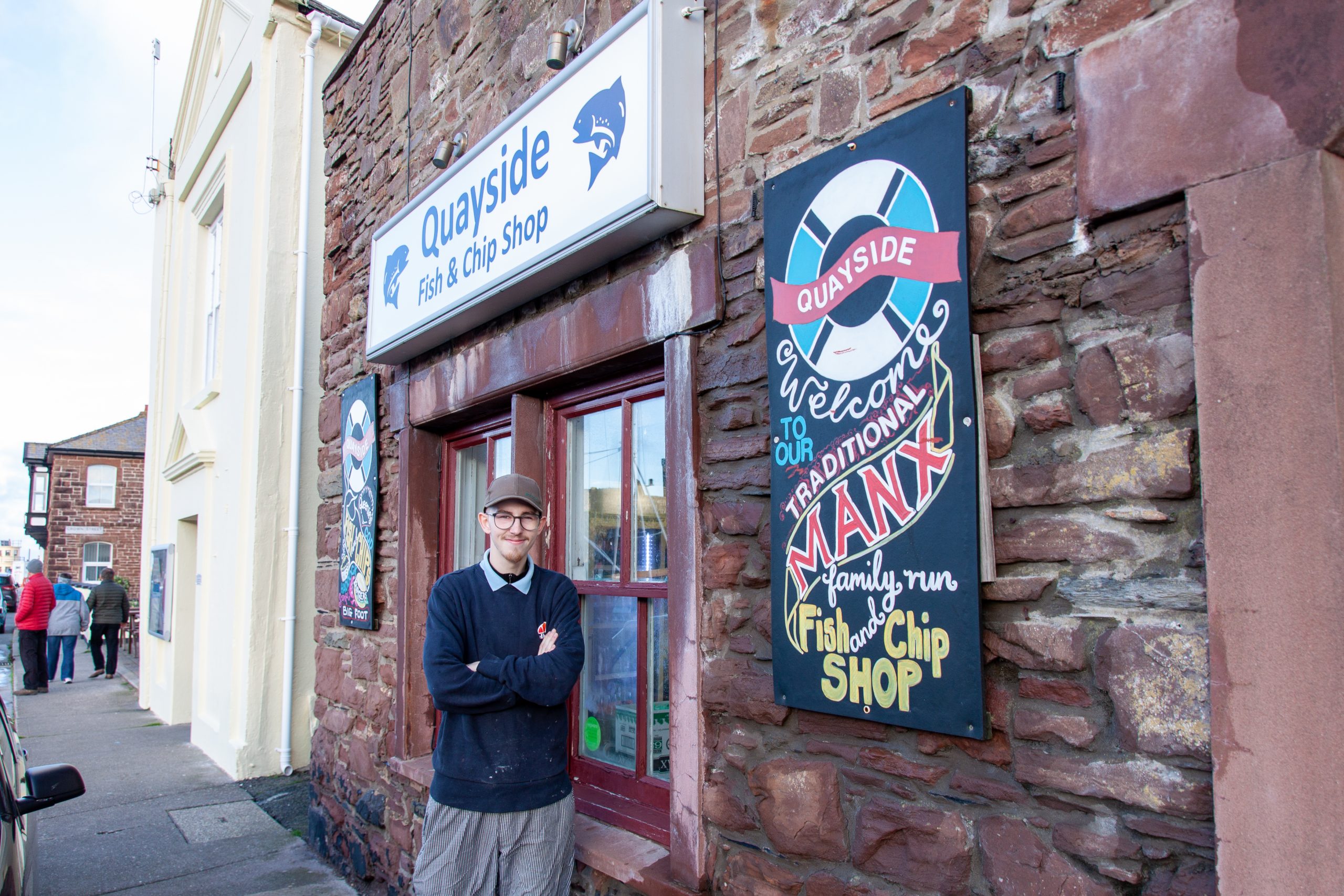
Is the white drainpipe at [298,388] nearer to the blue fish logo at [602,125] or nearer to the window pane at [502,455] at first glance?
the window pane at [502,455]

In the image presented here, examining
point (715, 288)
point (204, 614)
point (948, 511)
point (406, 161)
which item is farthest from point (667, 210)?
point (204, 614)

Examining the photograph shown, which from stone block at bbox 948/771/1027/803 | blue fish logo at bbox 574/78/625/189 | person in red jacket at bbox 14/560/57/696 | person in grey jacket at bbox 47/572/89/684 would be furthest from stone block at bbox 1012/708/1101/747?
person in grey jacket at bbox 47/572/89/684

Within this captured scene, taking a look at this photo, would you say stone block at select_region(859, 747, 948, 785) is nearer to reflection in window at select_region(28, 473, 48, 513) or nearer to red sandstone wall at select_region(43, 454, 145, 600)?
red sandstone wall at select_region(43, 454, 145, 600)

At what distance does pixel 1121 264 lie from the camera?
1.85 metres

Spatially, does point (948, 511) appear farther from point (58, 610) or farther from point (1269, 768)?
point (58, 610)

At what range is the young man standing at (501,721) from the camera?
2801 millimetres

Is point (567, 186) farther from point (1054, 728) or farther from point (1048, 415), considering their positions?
point (1054, 728)

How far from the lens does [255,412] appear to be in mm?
7648

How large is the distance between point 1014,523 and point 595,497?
202cm

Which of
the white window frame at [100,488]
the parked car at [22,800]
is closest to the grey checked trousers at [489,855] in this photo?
the parked car at [22,800]

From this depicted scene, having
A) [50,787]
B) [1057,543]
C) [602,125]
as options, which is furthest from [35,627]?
[1057,543]

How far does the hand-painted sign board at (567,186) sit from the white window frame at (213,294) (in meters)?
6.25

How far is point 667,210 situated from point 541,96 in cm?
101

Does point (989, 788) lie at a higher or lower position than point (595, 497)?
lower
